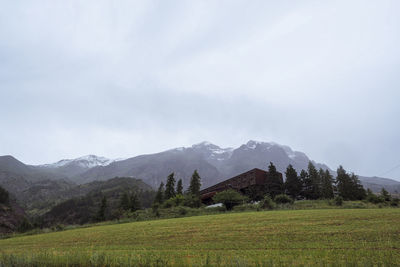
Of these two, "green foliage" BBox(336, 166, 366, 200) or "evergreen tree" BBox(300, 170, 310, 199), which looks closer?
"green foliage" BBox(336, 166, 366, 200)

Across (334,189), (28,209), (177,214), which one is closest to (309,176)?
(334,189)

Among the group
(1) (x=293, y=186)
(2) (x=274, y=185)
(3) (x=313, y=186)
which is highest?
(2) (x=274, y=185)

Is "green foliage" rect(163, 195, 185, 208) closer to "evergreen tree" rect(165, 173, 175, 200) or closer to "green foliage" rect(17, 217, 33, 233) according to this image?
"evergreen tree" rect(165, 173, 175, 200)

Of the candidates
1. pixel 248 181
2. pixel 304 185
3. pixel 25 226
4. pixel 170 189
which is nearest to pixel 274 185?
pixel 248 181

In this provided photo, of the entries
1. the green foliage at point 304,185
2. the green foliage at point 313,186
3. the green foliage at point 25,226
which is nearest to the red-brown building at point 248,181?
the green foliage at point 304,185

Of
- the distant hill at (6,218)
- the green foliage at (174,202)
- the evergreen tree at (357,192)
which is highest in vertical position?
the evergreen tree at (357,192)

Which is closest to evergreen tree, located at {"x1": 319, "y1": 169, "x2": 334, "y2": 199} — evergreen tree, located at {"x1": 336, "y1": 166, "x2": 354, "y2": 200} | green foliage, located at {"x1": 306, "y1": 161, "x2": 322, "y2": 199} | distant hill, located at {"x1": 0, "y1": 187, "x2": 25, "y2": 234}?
green foliage, located at {"x1": 306, "y1": 161, "x2": 322, "y2": 199}

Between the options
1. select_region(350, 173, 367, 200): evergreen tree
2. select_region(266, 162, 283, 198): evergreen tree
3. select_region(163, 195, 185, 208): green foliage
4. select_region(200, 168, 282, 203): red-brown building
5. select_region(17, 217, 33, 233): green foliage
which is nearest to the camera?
select_region(163, 195, 185, 208): green foliage

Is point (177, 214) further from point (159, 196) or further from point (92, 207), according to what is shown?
point (92, 207)

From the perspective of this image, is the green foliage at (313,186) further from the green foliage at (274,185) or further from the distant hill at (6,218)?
the distant hill at (6,218)

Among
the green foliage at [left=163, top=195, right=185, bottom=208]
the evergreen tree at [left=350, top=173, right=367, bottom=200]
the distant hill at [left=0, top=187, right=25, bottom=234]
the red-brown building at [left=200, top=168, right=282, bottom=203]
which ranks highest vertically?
the red-brown building at [left=200, top=168, right=282, bottom=203]

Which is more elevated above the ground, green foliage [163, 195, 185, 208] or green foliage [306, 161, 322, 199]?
green foliage [306, 161, 322, 199]

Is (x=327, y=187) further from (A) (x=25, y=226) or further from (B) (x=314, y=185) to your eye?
(A) (x=25, y=226)

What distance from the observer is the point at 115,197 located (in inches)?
6245
